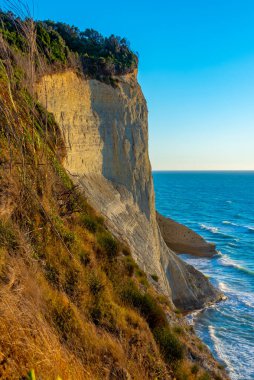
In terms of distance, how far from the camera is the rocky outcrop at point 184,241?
128 ft

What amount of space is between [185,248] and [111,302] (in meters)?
32.1

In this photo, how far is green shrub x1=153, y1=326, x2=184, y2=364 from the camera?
8438 mm

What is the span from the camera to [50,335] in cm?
510

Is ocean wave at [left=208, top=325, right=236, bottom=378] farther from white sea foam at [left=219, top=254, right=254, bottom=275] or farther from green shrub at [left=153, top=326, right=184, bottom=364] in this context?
white sea foam at [left=219, top=254, right=254, bottom=275]

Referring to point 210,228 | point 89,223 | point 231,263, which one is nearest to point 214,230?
point 210,228

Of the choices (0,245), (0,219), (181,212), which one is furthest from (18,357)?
(181,212)

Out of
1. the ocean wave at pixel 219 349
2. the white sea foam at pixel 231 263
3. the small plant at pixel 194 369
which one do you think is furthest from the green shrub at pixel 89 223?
the white sea foam at pixel 231 263

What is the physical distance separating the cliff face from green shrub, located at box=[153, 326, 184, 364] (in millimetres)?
5321

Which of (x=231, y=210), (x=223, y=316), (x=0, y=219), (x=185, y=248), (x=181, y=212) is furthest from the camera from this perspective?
(x=231, y=210)

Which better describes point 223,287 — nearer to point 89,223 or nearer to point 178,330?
point 178,330

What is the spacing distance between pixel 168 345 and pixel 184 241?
31.5 m

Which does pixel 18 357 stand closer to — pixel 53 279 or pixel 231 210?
pixel 53 279

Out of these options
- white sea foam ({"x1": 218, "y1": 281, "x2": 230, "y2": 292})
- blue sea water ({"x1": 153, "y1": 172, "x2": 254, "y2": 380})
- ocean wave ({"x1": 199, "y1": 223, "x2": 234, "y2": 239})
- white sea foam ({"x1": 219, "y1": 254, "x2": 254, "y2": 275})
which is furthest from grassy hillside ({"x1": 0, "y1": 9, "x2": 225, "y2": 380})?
ocean wave ({"x1": 199, "y1": 223, "x2": 234, "y2": 239})

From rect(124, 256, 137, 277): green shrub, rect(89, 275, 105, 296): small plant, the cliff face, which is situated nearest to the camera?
rect(89, 275, 105, 296): small plant
